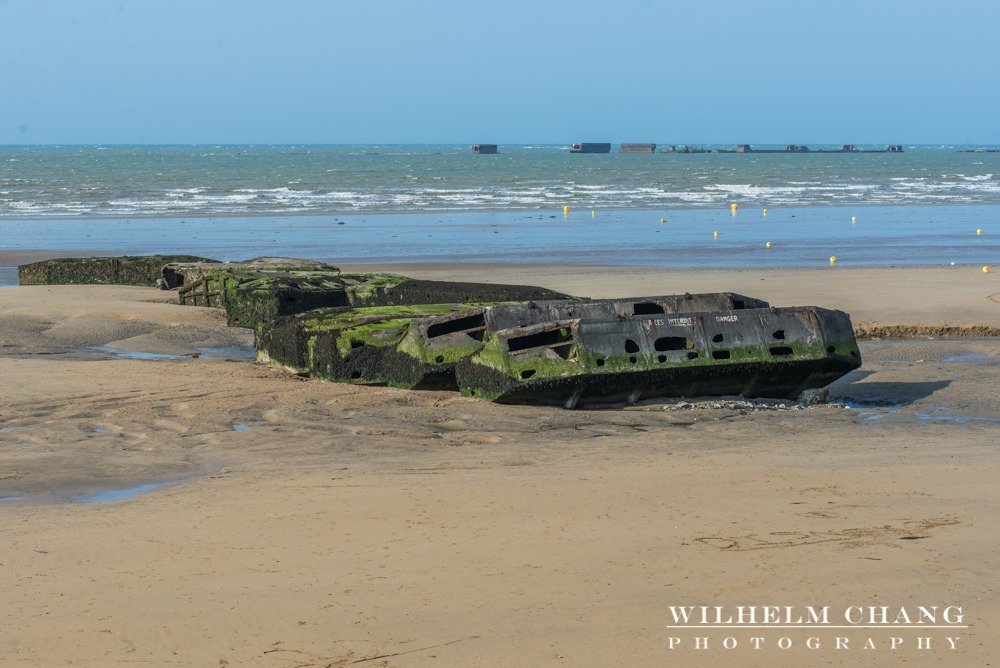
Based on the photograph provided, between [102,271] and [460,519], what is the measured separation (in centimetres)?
1413

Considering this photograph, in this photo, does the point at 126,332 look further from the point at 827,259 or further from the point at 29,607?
the point at 827,259

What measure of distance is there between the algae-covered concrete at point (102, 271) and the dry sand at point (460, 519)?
289 inches

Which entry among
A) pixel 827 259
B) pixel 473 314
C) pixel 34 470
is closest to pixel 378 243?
pixel 827 259

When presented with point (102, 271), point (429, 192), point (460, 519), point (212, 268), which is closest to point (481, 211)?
point (429, 192)

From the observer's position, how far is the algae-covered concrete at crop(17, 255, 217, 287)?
63.1ft

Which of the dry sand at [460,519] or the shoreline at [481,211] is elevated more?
the shoreline at [481,211]

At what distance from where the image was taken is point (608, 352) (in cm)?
1032

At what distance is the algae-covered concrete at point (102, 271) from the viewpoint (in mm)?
19219

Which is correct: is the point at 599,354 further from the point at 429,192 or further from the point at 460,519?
the point at 429,192

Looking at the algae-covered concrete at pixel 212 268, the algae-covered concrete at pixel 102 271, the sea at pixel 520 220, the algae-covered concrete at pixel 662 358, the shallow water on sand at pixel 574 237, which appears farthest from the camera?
the sea at pixel 520 220

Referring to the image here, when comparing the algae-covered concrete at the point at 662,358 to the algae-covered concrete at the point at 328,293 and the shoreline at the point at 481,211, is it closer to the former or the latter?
the algae-covered concrete at the point at 328,293

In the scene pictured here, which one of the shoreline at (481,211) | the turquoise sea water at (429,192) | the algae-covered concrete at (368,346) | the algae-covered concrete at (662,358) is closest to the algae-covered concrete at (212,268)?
the algae-covered concrete at (368,346)

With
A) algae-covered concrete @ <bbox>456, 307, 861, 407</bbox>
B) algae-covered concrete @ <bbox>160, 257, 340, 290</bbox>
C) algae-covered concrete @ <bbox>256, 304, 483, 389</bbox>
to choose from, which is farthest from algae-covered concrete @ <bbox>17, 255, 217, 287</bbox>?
algae-covered concrete @ <bbox>456, 307, 861, 407</bbox>

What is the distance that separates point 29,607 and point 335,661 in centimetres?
153
